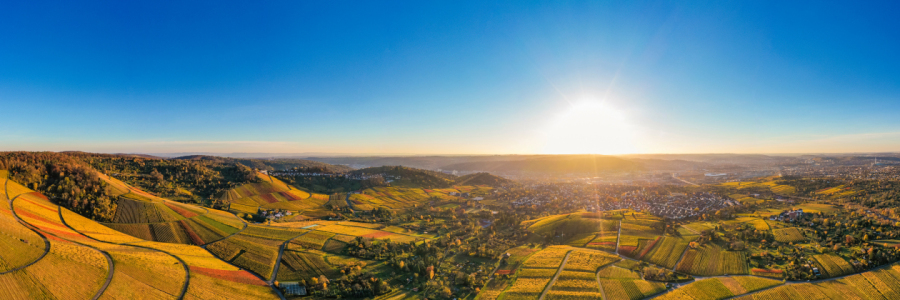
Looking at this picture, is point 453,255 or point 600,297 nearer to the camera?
point 600,297

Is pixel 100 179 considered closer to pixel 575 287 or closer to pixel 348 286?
pixel 348 286

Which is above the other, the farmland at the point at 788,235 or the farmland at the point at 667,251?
the farmland at the point at 788,235

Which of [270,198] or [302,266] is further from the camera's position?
[270,198]

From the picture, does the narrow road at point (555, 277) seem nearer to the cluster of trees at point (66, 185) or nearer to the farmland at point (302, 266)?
the farmland at point (302, 266)

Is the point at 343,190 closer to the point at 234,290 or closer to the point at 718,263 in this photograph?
the point at 234,290

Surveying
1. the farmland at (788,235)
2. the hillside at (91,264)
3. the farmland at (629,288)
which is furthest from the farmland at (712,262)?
the hillside at (91,264)

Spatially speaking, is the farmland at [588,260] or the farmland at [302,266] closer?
the farmland at [302,266]

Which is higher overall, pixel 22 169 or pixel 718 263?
pixel 22 169

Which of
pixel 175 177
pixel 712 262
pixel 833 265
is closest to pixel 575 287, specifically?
pixel 712 262

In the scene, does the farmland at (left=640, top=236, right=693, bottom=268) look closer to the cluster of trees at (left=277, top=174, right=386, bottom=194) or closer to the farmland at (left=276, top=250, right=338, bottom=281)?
the farmland at (left=276, top=250, right=338, bottom=281)

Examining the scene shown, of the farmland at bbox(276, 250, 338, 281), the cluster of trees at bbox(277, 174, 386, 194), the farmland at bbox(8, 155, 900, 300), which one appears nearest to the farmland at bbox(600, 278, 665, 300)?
the farmland at bbox(8, 155, 900, 300)

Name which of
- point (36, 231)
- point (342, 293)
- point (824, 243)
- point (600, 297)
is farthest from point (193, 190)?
point (824, 243)
